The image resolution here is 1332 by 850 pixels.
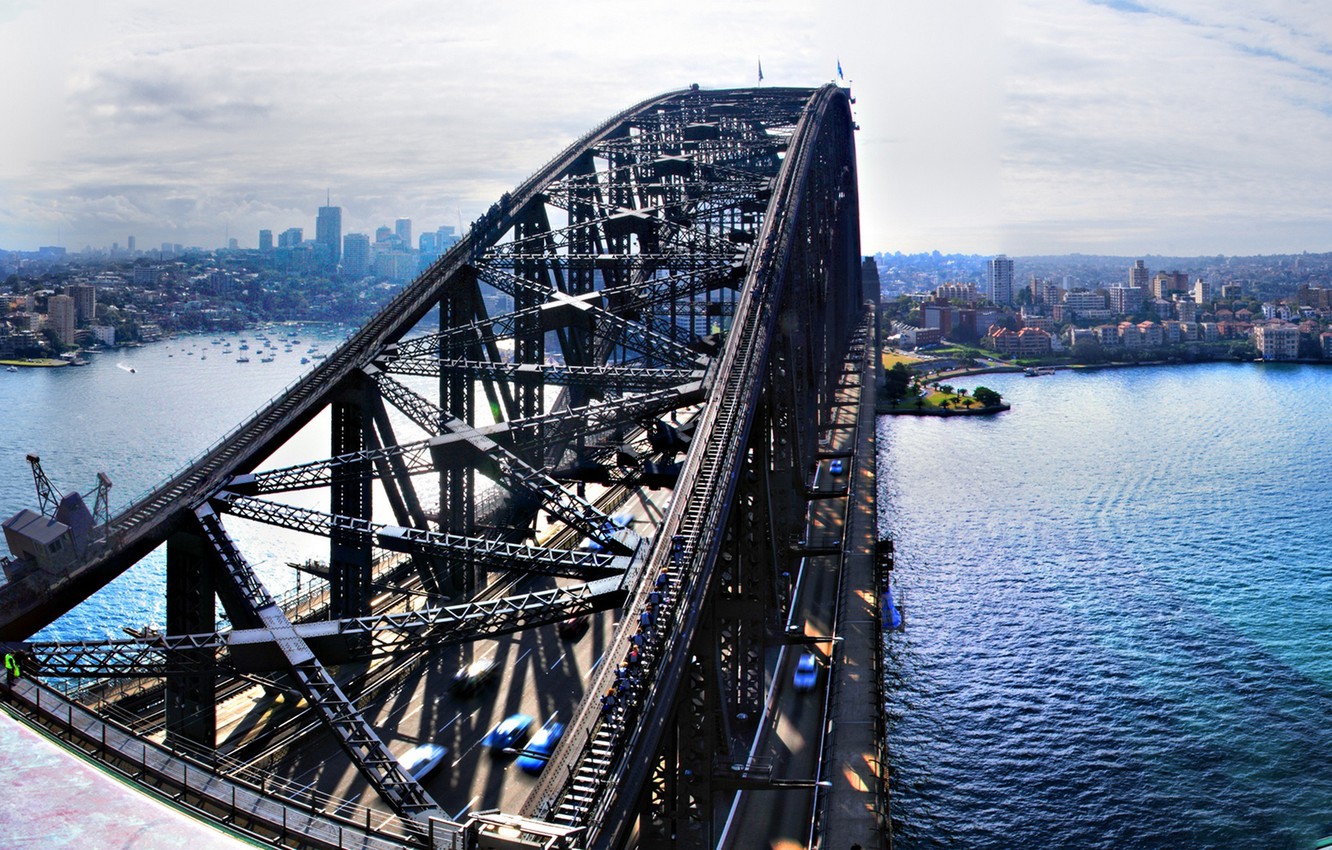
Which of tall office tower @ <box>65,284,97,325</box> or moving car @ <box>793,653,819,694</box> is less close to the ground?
tall office tower @ <box>65,284,97,325</box>

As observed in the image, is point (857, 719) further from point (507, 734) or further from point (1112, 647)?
point (1112, 647)

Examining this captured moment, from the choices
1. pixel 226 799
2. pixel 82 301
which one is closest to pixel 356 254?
pixel 82 301

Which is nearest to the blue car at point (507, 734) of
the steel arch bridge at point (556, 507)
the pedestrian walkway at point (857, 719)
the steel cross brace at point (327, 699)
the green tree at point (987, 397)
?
the steel arch bridge at point (556, 507)

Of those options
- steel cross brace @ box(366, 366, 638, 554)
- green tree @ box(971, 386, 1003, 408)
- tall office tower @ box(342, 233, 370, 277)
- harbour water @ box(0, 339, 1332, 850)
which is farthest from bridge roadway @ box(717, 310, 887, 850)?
tall office tower @ box(342, 233, 370, 277)

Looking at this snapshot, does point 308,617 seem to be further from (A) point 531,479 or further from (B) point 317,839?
(B) point 317,839

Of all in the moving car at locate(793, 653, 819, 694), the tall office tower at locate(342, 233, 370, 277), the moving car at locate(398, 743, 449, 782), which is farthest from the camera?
the tall office tower at locate(342, 233, 370, 277)

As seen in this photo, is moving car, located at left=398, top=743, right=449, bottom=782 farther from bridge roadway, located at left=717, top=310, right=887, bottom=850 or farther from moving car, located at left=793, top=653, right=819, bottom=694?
moving car, located at left=793, top=653, right=819, bottom=694
